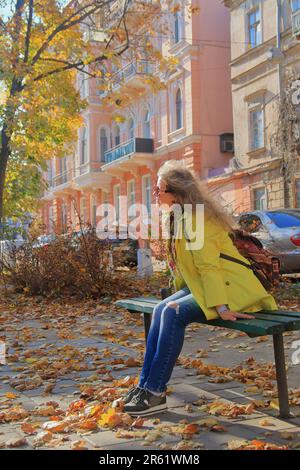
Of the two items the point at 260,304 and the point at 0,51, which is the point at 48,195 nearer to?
the point at 0,51

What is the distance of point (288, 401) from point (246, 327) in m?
0.62

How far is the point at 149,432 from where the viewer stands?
3.49m

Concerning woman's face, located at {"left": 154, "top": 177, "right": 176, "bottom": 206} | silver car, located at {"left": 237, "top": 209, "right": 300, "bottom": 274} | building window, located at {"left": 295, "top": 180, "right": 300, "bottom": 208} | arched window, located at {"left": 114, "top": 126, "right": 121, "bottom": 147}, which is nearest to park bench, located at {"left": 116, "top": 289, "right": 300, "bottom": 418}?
woman's face, located at {"left": 154, "top": 177, "right": 176, "bottom": 206}

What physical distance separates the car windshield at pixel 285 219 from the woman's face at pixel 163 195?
8184mm

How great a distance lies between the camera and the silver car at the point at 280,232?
38.0 ft

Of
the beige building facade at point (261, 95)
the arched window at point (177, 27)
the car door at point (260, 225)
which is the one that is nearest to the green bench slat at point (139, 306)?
the car door at point (260, 225)

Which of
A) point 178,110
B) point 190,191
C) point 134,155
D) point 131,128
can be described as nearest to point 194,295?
point 190,191

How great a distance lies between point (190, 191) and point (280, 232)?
815cm

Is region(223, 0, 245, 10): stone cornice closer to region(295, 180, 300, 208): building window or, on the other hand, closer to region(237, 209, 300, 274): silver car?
region(295, 180, 300, 208): building window

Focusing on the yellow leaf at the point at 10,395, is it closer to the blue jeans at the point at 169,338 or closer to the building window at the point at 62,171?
the blue jeans at the point at 169,338

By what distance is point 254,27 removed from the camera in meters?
23.8

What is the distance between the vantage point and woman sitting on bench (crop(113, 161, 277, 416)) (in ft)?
12.6
